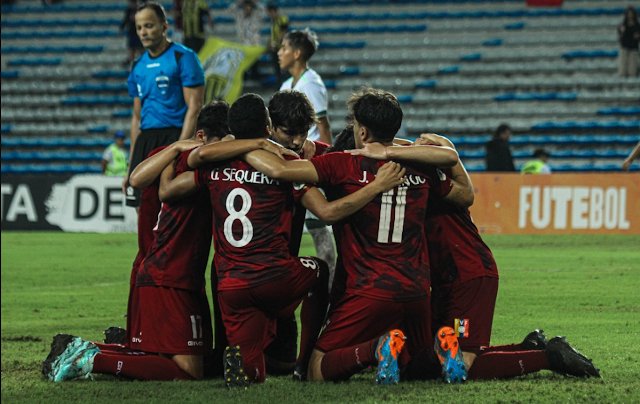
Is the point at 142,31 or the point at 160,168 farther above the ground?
the point at 142,31

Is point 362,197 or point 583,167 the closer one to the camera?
point 362,197

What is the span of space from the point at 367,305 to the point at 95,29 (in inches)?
761

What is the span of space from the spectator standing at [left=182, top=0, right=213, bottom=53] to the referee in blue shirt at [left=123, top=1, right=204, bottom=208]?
11.6 metres

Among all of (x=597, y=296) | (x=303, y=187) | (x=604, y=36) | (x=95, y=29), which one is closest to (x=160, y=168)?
(x=303, y=187)


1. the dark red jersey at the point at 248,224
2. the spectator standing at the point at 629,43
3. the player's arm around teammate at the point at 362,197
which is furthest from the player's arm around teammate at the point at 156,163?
the spectator standing at the point at 629,43

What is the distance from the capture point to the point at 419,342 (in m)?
4.05

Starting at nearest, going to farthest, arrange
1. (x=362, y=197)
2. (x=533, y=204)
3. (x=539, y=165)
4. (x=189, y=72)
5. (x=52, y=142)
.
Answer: (x=362, y=197), (x=189, y=72), (x=533, y=204), (x=539, y=165), (x=52, y=142)

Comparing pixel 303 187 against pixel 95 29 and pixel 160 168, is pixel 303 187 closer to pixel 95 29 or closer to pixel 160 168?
pixel 160 168

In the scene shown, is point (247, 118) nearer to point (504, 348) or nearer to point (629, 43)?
point (504, 348)

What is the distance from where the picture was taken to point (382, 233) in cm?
395

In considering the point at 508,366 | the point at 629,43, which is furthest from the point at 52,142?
the point at 508,366

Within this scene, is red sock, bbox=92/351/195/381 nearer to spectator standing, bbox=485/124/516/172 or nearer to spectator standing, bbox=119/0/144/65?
spectator standing, bbox=485/124/516/172

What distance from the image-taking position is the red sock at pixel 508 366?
3979mm

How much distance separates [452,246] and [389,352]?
30.8 inches
